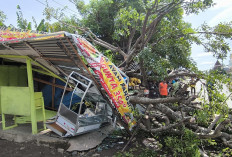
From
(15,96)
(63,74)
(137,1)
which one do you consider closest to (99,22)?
(137,1)

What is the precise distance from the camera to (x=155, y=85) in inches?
440

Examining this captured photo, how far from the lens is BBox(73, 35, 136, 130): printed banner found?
4.09m

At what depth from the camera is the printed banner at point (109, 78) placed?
4086mm

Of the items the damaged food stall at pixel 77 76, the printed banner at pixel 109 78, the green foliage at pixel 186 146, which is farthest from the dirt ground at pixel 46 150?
the green foliage at pixel 186 146

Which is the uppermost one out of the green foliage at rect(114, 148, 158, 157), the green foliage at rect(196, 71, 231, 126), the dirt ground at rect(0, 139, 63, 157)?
the green foliage at rect(196, 71, 231, 126)

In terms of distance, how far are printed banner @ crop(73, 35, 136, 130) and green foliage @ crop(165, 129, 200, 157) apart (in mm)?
1147

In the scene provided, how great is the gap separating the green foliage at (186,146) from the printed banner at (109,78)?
1.15 metres

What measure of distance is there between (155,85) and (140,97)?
247 inches

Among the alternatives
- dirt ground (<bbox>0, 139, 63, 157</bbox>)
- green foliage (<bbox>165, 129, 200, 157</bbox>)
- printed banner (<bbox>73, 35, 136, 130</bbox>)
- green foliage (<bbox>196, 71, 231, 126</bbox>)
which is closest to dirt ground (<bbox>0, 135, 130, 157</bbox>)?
dirt ground (<bbox>0, 139, 63, 157</bbox>)

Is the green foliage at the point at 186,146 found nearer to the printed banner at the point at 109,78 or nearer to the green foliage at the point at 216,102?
the green foliage at the point at 216,102

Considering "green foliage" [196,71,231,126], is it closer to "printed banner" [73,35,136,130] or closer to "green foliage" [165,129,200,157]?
"green foliage" [165,129,200,157]

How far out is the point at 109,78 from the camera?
4.39 metres

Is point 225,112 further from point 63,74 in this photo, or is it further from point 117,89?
point 63,74

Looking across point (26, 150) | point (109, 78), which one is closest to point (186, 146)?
point (109, 78)
